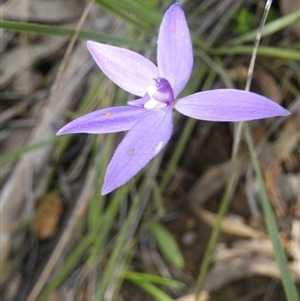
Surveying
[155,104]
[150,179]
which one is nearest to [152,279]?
[150,179]

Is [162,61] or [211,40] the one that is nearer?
[162,61]

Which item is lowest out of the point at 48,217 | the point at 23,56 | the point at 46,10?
the point at 48,217

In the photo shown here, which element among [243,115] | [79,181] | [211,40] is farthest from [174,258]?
[243,115]

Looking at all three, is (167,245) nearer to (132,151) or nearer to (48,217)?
(48,217)

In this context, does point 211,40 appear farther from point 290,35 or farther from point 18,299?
point 18,299

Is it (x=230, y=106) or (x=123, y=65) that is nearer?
(x=230, y=106)

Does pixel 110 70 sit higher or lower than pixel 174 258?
higher
